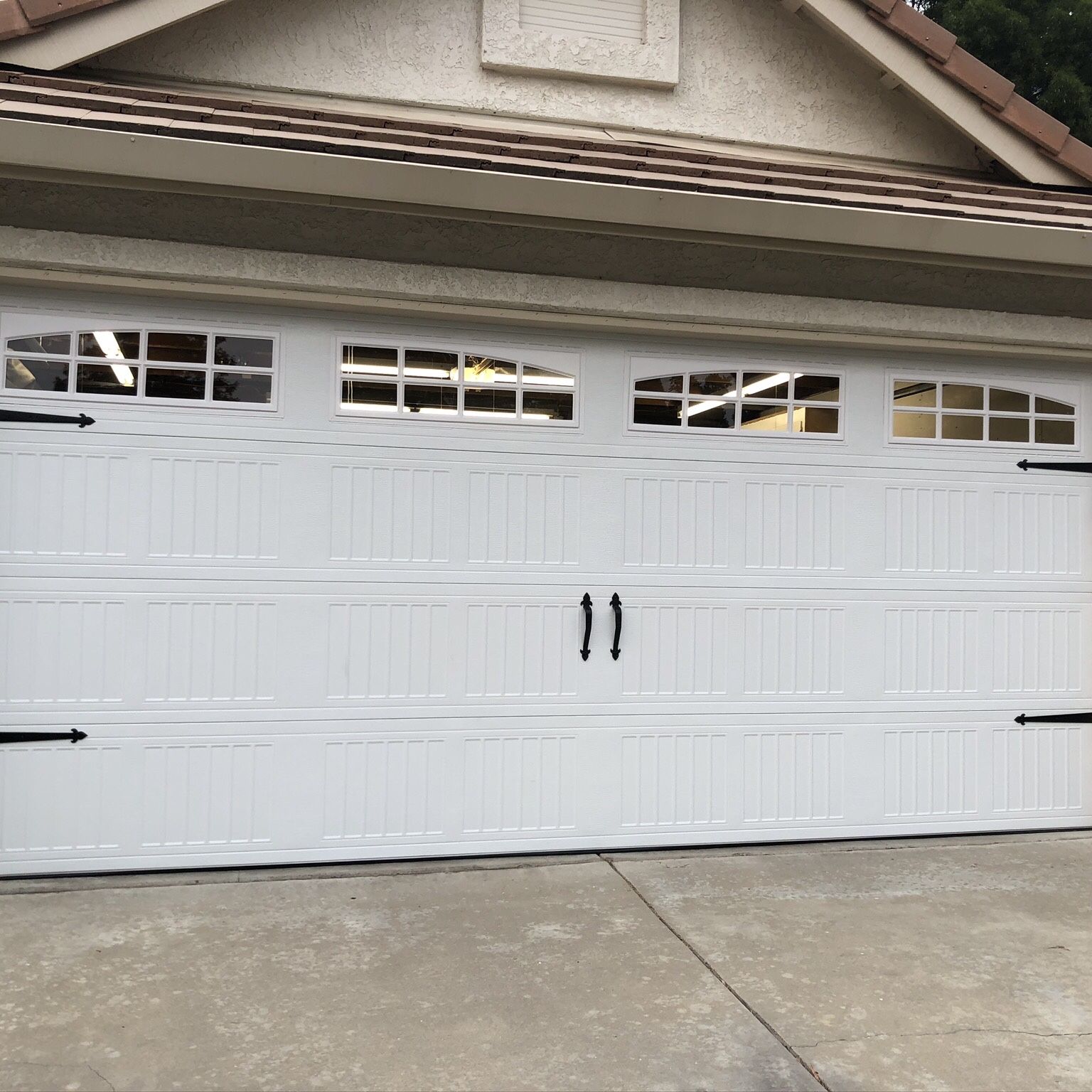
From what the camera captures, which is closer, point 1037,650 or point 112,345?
point 112,345

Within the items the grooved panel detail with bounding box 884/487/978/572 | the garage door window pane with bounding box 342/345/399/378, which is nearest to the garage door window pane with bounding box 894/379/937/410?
the grooved panel detail with bounding box 884/487/978/572

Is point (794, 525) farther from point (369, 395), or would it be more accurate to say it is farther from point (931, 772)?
point (369, 395)

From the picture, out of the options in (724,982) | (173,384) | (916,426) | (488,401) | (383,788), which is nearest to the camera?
(724,982)

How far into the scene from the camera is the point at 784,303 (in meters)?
4.70

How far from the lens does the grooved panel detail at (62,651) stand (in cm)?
419

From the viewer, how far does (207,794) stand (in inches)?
171

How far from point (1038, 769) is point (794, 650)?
56.6 inches

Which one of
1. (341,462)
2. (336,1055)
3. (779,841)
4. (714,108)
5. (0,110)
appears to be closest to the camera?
(336,1055)

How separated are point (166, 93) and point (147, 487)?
5.38 feet

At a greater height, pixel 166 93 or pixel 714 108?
pixel 714 108

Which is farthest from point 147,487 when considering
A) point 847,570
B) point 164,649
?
point 847,570

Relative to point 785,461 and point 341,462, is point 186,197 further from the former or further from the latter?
point 785,461

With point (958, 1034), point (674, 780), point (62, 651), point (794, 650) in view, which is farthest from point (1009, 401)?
point (62, 651)

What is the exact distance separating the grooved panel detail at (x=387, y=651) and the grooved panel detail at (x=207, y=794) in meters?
0.46
